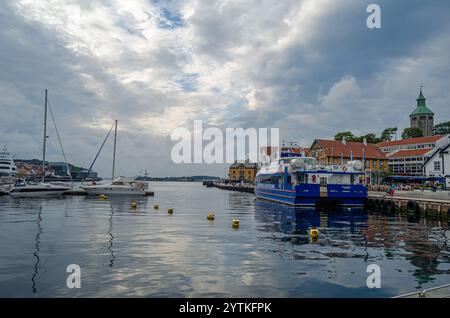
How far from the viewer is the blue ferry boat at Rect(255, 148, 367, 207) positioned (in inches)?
1533

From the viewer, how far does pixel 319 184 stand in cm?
3900

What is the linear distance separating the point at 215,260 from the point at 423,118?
149771mm

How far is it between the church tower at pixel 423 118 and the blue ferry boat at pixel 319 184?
4500 inches

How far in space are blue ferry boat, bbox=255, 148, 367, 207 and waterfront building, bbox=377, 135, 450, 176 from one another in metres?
60.3

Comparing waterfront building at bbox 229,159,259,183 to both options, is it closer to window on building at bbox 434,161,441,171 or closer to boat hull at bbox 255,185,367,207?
window on building at bbox 434,161,441,171

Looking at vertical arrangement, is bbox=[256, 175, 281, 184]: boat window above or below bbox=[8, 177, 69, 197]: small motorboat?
above

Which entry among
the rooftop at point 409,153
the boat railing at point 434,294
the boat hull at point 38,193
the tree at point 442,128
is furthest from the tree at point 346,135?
the boat railing at point 434,294

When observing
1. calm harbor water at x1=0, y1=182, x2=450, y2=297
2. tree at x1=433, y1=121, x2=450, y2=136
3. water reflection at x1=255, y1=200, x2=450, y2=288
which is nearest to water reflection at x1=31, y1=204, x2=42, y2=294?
calm harbor water at x1=0, y1=182, x2=450, y2=297

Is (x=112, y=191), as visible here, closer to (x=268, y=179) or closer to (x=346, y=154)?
(x=268, y=179)

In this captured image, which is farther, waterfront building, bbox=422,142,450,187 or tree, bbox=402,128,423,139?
tree, bbox=402,128,423,139

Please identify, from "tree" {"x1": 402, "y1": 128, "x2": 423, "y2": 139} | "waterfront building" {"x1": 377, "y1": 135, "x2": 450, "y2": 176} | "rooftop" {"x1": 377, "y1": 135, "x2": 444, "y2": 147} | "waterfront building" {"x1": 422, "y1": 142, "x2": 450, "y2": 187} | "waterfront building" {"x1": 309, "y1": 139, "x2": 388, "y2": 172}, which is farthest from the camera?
"tree" {"x1": 402, "y1": 128, "x2": 423, "y2": 139}

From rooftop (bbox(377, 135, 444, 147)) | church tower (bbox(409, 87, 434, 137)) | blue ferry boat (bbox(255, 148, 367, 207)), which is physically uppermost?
church tower (bbox(409, 87, 434, 137))

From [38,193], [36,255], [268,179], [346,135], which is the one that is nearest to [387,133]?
[346,135]
